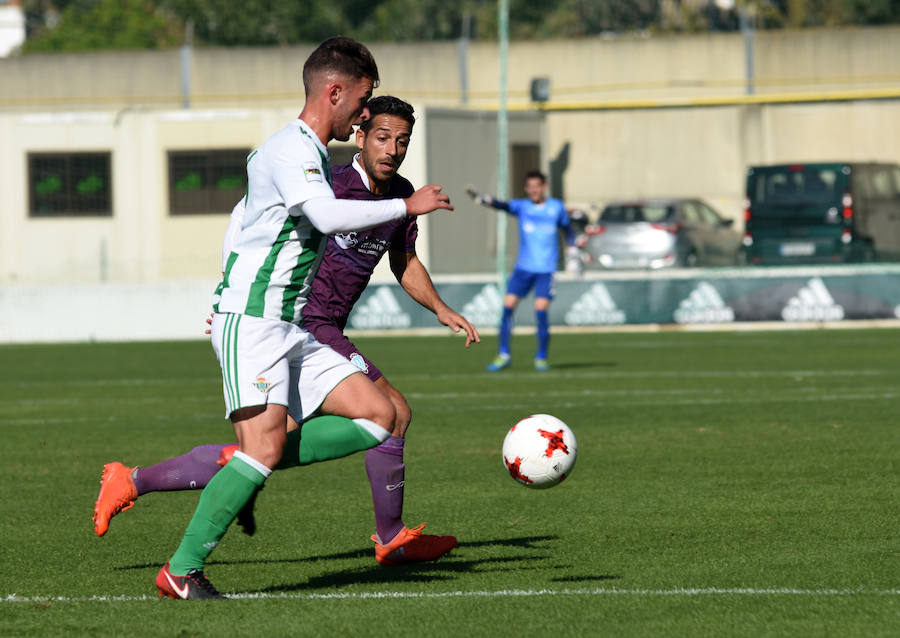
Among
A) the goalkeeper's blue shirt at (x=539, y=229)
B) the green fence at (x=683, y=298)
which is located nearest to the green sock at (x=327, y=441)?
the goalkeeper's blue shirt at (x=539, y=229)

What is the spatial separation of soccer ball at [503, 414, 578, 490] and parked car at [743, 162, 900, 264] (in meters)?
20.2

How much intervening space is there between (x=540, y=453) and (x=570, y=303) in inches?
689

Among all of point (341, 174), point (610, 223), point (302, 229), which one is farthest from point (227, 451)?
point (610, 223)

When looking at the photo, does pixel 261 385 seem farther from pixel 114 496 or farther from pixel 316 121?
pixel 114 496

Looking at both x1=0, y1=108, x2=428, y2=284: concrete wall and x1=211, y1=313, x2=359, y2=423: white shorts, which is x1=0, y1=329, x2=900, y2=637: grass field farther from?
x1=0, y1=108, x2=428, y2=284: concrete wall

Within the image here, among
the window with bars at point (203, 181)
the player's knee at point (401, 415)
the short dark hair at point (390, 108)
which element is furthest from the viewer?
the window with bars at point (203, 181)

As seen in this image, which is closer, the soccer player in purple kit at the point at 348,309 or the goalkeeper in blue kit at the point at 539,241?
the soccer player in purple kit at the point at 348,309

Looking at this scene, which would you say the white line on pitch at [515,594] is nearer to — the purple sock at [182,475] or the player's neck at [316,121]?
the purple sock at [182,475]

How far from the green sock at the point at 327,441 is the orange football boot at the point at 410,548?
0.69m

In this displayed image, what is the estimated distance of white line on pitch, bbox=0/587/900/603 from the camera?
5.68 meters

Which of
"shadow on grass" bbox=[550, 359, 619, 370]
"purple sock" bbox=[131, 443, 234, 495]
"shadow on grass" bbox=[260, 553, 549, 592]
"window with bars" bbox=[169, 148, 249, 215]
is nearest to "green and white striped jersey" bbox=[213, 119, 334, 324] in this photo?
"purple sock" bbox=[131, 443, 234, 495]

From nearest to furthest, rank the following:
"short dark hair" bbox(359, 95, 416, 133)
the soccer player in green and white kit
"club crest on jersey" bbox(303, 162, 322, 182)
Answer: "club crest on jersey" bbox(303, 162, 322, 182) < the soccer player in green and white kit < "short dark hair" bbox(359, 95, 416, 133)

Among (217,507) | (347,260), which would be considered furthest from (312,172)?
(347,260)

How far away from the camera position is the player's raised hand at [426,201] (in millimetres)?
5250
